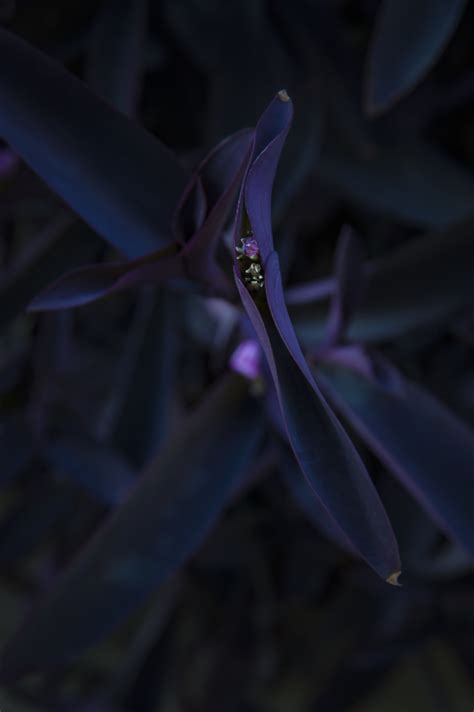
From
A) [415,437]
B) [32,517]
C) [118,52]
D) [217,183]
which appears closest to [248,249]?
[217,183]

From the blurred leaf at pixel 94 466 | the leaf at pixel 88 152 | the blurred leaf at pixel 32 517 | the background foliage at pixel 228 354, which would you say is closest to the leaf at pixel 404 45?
the background foliage at pixel 228 354

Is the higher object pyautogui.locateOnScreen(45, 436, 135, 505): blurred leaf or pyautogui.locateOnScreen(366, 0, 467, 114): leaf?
pyautogui.locateOnScreen(366, 0, 467, 114): leaf

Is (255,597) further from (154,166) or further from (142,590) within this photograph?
(154,166)

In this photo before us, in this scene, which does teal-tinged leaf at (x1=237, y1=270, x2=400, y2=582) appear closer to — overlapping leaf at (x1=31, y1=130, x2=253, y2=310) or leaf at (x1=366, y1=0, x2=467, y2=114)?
overlapping leaf at (x1=31, y1=130, x2=253, y2=310)

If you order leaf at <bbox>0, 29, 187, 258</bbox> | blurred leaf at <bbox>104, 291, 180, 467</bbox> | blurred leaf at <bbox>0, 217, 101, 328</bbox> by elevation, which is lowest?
blurred leaf at <bbox>104, 291, 180, 467</bbox>

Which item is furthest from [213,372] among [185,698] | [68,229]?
[185,698]

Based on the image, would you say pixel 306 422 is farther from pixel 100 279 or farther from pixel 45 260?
pixel 45 260

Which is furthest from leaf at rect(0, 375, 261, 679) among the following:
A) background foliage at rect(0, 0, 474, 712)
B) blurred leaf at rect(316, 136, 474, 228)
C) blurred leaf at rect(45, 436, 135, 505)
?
blurred leaf at rect(316, 136, 474, 228)
